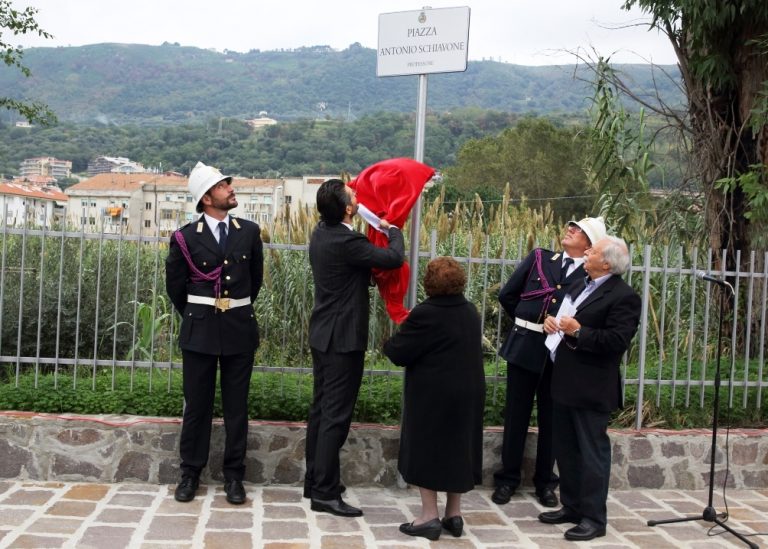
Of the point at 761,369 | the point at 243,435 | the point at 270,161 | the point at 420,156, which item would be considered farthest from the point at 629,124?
the point at 270,161

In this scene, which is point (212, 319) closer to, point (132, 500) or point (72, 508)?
point (132, 500)

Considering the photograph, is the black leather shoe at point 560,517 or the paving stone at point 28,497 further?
the black leather shoe at point 560,517

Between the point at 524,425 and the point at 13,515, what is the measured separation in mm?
3239

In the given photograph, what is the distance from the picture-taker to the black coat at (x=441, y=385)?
511 centimetres

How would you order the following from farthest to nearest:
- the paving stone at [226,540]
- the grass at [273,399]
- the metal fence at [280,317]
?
the metal fence at [280,317], the grass at [273,399], the paving stone at [226,540]

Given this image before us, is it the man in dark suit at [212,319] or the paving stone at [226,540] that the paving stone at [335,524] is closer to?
the paving stone at [226,540]

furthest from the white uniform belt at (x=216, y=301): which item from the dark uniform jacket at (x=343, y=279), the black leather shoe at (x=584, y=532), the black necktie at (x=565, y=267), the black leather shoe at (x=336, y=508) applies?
the black leather shoe at (x=584, y=532)

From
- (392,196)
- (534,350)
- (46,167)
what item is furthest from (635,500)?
(46,167)

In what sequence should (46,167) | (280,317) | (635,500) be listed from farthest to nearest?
(46,167) < (280,317) < (635,500)

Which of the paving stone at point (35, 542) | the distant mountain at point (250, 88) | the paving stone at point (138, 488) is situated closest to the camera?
the paving stone at point (35, 542)

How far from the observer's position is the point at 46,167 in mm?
69938

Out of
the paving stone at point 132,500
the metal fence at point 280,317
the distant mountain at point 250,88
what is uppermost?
the distant mountain at point 250,88

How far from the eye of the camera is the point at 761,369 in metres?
6.93

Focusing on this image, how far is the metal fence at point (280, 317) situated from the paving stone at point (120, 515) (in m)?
1.17
